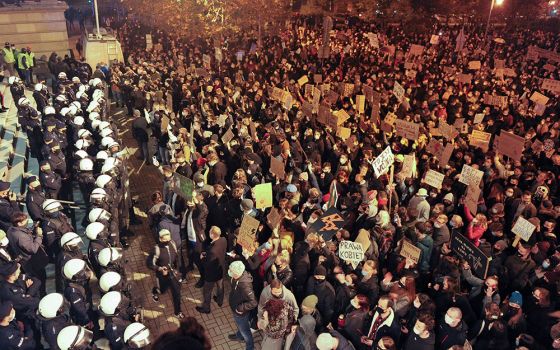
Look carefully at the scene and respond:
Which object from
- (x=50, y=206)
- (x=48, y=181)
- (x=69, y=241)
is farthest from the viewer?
(x=48, y=181)

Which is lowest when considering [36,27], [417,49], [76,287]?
[76,287]

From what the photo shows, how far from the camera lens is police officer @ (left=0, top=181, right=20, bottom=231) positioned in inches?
356

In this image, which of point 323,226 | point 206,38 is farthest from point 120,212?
point 206,38

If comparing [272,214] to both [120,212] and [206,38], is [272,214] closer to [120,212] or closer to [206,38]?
[120,212]

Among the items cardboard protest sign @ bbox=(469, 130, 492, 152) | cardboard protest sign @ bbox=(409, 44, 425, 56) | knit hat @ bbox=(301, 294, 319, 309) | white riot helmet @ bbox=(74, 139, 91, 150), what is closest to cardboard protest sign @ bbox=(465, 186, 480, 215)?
cardboard protest sign @ bbox=(469, 130, 492, 152)

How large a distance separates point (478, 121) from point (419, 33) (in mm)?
20936

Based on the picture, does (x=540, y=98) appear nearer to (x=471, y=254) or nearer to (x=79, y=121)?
(x=471, y=254)

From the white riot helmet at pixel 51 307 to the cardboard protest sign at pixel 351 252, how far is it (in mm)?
4254

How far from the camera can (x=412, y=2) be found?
1369 inches

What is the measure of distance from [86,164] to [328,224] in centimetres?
615

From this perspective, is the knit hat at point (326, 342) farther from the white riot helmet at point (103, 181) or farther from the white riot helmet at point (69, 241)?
the white riot helmet at point (103, 181)

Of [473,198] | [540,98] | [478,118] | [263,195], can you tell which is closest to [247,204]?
[263,195]

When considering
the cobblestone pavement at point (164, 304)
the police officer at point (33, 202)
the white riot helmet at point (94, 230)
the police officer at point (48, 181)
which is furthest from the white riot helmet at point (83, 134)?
the white riot helmet at point (94, 230)

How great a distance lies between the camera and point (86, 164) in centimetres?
1046
